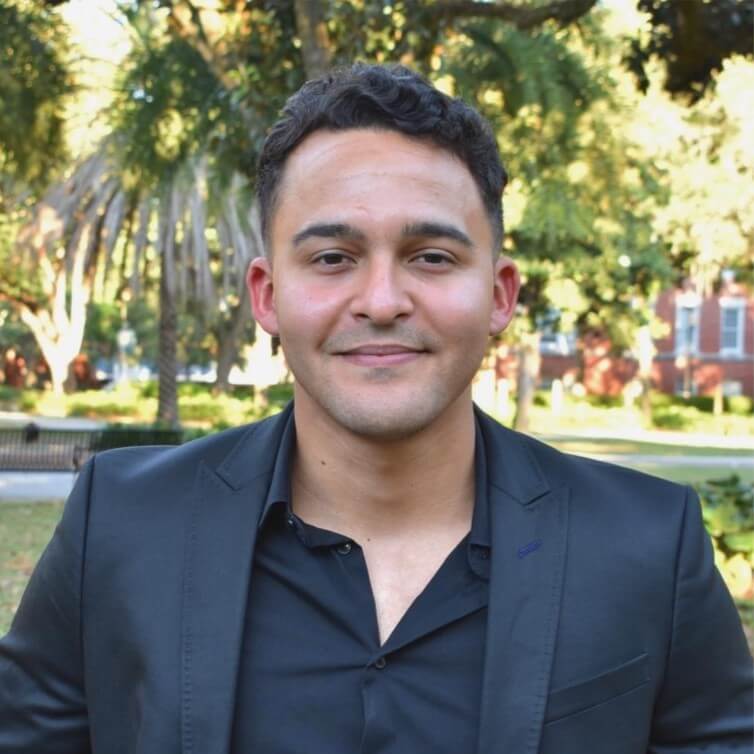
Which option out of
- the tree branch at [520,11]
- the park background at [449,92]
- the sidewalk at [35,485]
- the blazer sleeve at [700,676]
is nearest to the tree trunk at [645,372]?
the park background at [449,92]

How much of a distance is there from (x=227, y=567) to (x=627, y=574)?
2.16ft

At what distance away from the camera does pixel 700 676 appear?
6.57 ft

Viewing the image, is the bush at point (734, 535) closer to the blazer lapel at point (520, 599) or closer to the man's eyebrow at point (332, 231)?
the blazer lapel at point (520, 599)

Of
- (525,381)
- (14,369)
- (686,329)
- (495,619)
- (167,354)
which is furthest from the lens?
(14,369)

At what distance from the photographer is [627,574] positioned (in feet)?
6.54

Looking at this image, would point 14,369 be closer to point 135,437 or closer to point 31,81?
point 135,437

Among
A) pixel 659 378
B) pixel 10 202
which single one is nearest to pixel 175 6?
pixel 10 202

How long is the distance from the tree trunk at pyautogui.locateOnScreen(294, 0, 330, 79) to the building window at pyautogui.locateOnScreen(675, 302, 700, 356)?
43694mm

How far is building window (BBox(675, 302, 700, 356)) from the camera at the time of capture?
50.8 meters

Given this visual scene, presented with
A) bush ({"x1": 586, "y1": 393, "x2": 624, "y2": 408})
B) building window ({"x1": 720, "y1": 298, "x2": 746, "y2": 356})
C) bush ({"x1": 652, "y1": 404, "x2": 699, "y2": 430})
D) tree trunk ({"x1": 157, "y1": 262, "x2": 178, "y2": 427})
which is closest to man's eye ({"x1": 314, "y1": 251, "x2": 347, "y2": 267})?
tree trunk ({"x1": 157, "y1": 262, "x2": 178, "y2": 427})

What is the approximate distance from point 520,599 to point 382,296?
1.78 ft

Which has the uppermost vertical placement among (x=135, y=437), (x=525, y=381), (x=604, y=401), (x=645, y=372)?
(x=645, y=372)

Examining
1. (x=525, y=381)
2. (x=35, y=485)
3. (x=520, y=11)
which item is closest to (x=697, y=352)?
(x=525, y=381)

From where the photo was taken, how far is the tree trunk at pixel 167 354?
21481 millimetres
